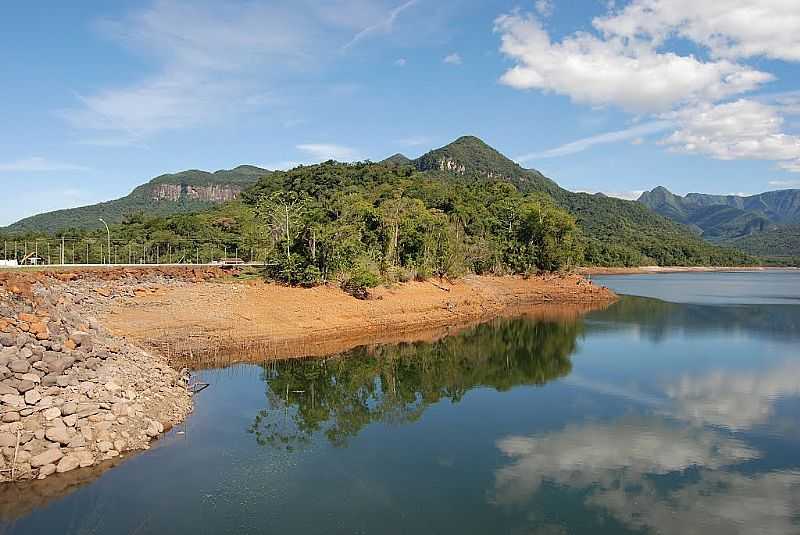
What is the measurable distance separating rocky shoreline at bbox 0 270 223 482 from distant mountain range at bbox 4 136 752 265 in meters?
101

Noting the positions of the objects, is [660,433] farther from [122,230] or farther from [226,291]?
[122,230]

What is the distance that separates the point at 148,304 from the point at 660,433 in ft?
71.9

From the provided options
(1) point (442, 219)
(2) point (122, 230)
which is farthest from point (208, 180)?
(1) point (442, 219)

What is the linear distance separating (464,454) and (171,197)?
506ft

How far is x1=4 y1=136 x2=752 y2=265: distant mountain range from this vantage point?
12219 centimetres

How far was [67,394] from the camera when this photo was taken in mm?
12836

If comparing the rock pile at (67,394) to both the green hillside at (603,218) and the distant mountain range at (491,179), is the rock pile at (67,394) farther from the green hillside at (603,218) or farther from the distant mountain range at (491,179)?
the distant mountain range at (491,179)

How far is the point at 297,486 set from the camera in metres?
11.5

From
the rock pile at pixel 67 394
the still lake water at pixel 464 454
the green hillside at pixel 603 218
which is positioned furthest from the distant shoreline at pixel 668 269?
the rock pile at pixel 67 394

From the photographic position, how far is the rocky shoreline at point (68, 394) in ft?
37.4

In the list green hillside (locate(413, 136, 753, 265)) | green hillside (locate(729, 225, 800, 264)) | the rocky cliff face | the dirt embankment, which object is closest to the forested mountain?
the rocky cliff face

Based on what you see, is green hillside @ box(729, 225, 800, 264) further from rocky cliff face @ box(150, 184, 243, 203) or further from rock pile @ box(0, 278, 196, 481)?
rock pile @ box(0, 278, 196, 481)

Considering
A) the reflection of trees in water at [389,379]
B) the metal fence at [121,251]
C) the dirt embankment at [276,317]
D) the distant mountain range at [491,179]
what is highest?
the distant mountain range at [491,179]

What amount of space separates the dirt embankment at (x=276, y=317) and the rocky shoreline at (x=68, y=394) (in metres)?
4.64
